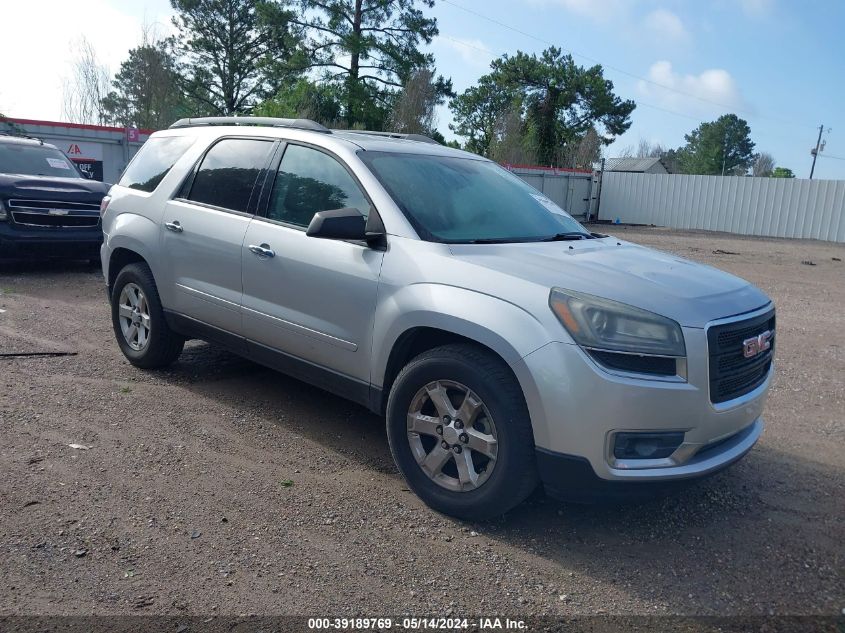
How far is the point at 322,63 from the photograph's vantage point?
31.7 m

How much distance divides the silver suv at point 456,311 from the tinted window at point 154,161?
10 cm

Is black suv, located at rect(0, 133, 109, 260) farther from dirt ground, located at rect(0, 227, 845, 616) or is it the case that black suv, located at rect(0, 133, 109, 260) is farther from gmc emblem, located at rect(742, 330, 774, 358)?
gmc emblem, located at rect(742, 330, 774, 358)

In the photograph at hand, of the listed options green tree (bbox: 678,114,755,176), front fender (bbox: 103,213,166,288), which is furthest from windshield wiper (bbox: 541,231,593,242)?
green tree (bbox: 678,114,755,176)

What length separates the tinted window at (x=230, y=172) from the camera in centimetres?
508

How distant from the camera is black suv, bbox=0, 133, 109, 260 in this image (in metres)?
9.87

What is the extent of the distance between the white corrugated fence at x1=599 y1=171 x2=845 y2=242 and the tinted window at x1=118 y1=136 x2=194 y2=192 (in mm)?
27108

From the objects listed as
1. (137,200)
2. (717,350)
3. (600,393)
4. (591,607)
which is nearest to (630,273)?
(717,350)

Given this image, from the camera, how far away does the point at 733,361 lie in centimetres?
364

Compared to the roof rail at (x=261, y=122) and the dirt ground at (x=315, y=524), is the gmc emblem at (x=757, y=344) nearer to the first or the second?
the dirt ground at (x=315, y=524)

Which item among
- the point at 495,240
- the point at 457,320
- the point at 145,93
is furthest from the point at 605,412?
the point at 145,93

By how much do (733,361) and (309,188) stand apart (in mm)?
2637

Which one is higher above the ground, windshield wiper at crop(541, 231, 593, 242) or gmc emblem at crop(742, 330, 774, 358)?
windshield wiper at crop(541, 231, 593, 242)

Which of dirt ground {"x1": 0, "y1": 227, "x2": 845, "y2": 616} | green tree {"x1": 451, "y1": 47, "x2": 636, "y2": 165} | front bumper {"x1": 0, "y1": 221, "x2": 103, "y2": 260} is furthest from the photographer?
green tree {"x1": 451, "y1": 47, "x2": 636, "y2": 165}

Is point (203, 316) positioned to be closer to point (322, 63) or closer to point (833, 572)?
point (833, 572)
